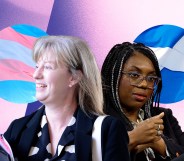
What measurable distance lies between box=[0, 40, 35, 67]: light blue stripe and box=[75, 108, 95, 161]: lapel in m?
0.92

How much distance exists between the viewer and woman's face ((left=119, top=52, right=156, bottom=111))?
206 cm

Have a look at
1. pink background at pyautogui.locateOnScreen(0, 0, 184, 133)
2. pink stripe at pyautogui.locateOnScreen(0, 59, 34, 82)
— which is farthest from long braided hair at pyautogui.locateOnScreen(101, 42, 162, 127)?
pink stripe at pyautogui.locateOnScreen(0, 59, 34, 82)

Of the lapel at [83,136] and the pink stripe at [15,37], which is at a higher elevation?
the pink stripe at [15,37]

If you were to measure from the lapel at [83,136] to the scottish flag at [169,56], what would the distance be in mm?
1207

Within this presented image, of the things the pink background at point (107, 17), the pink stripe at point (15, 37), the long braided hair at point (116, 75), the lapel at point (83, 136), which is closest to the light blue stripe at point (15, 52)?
the pink stripe at point (15, 37)

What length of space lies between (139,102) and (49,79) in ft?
2.10

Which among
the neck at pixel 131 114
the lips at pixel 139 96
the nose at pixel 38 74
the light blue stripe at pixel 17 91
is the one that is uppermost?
the nose at pixel 38 74

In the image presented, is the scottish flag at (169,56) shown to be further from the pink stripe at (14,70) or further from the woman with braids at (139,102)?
the pink stripe at (14,70)

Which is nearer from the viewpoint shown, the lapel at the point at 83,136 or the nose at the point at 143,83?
the lapel at the point at 83,136

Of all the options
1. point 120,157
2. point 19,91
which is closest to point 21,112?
point 19,91

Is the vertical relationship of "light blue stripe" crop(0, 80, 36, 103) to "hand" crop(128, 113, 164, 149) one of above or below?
below

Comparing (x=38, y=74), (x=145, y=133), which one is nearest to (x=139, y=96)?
(x=145, y=133)

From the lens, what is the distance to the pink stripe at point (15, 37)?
95.6 inches

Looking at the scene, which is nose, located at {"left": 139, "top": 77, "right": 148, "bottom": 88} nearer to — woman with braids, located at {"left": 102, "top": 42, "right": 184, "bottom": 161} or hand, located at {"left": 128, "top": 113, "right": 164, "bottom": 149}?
woman with braids, located at {"left": 102, "top": 42, "right": 184, "bottom": 161}
